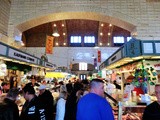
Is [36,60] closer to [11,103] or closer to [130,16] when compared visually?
[130,16]

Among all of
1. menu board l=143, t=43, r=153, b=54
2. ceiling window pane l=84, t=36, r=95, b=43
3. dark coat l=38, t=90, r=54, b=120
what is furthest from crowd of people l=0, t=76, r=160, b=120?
ceiling window pane l=84, t=36, r=95, b=43

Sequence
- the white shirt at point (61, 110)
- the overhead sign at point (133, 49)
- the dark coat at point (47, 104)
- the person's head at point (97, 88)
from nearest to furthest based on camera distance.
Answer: the person's head at point (97, 88)
the dark coat at point (47, 104)
the white shirt at point (61, 110)
the overhead sign at point (133, 49)

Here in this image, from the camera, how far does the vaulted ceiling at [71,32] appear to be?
24672mm

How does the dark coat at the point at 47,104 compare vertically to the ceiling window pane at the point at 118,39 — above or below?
below

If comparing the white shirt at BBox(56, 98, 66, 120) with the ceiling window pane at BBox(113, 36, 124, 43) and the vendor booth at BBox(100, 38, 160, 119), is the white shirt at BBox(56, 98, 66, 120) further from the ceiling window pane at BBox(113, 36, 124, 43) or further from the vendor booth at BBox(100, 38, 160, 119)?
the ceiling window pane at BBox(113, 36, 124, 43)

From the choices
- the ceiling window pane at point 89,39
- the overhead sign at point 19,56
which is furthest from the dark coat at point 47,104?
the ceiling window pane at point 89,39

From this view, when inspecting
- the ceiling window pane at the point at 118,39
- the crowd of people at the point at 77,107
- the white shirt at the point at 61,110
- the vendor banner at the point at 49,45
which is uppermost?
the ceiling window pane at the point at 118,39

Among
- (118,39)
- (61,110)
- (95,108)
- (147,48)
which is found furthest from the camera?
(118,39)

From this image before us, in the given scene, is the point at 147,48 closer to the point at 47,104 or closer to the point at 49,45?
the point at 47,104

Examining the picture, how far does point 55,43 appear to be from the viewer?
1074 inches

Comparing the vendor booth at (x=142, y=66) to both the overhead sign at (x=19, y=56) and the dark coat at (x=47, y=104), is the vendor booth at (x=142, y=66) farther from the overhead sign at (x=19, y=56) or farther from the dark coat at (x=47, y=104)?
the overhead sign at (x=19, y=56)

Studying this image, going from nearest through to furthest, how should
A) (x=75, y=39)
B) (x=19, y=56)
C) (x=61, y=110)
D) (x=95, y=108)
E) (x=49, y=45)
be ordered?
(x=95, y=108), (x=61, y=110), (x=19, y=56), (x=49, y=45), (x=75, y=39)

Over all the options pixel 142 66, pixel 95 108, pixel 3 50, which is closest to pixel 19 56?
pixel 3 50

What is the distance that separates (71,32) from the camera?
26922 mm
